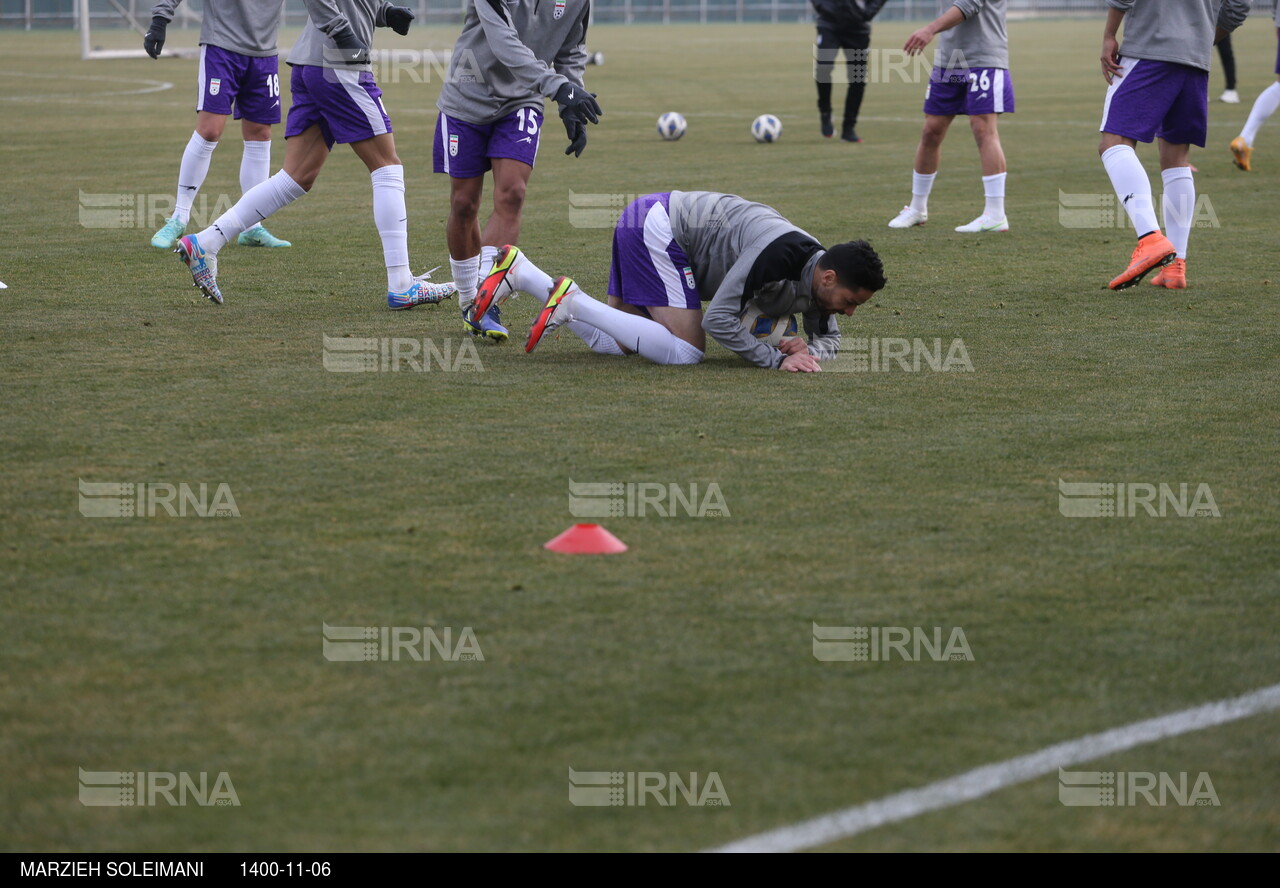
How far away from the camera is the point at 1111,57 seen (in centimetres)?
874

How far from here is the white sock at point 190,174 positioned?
9.84 metres

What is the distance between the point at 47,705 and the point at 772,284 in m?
3.78

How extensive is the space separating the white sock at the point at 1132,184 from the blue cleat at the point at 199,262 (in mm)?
4865

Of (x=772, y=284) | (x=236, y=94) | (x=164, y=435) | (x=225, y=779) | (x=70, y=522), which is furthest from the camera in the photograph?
(x=236, y=94)

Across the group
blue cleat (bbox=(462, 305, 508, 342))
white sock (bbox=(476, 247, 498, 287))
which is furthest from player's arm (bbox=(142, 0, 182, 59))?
blue cleat (bbox=(462, 305, 508, 342))

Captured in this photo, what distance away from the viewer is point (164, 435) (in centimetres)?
555

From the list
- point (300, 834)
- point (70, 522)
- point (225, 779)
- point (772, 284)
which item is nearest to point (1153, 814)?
point (300, 834)

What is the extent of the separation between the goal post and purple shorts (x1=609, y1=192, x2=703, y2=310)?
86.3 feet

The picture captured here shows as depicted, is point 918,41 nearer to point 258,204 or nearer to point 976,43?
point 976,43

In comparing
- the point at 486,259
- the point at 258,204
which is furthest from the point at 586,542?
the point at 258,204

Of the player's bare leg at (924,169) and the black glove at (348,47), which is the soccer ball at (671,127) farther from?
the black glove at (348,47)

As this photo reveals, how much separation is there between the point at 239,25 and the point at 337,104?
226 centimetres

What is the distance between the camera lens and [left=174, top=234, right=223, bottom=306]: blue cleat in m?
7.77

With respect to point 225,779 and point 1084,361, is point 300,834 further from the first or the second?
point 1084,361
